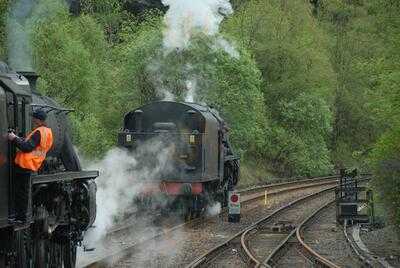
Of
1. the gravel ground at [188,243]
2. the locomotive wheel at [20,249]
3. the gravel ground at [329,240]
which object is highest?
the locomotive wheel at [20,249]

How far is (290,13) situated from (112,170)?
29715mm

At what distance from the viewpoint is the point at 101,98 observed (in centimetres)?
2748

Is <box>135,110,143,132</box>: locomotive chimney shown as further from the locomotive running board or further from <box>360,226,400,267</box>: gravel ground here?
the locomotive running board

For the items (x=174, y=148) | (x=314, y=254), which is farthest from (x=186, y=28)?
(x=314, y=254)

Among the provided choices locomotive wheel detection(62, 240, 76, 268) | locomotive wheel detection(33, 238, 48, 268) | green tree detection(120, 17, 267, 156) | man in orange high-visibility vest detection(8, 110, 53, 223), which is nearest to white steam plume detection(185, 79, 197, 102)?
green tree detection(120, 17, 267, 156)

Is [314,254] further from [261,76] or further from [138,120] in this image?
[261,76]

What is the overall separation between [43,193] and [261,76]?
29433 millimetres

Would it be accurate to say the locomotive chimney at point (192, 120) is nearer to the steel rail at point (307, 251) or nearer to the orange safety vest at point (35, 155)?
the steel rail at point (307, 251)

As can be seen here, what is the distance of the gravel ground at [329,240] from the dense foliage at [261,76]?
1.18 metres

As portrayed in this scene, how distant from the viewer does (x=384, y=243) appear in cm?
1344

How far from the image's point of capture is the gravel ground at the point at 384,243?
1187 centimetres

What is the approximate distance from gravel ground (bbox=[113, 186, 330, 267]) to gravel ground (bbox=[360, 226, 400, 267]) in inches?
101

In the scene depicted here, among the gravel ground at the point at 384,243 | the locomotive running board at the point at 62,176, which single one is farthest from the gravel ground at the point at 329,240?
the locomotive running board at the point at 62,176

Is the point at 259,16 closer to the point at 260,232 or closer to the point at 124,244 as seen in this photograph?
the point at 260,232
